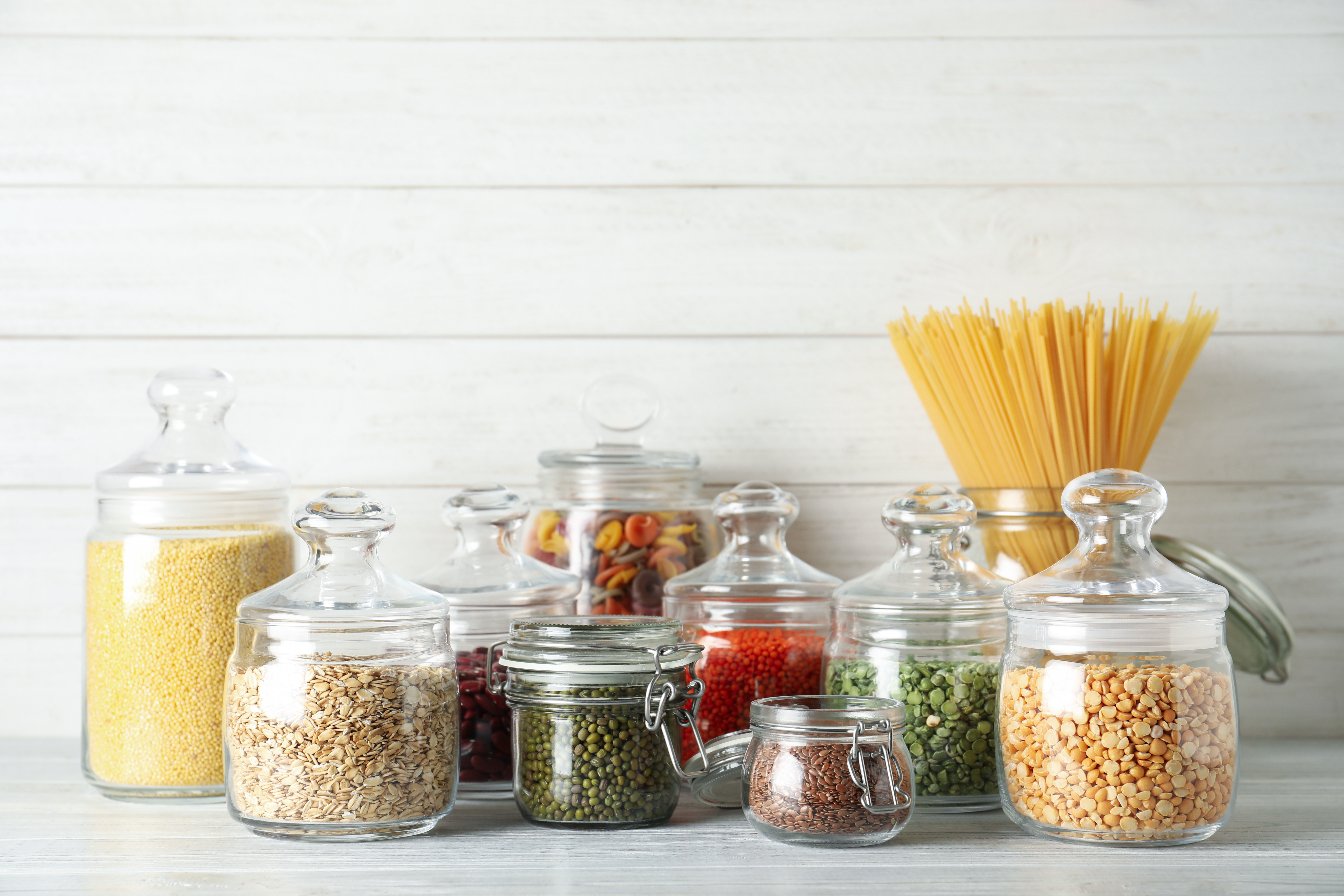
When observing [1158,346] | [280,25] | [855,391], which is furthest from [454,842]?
[280,25]

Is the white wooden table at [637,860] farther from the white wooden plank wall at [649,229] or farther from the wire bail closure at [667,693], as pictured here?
the white wooden plank wall at [649,229]

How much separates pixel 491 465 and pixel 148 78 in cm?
49

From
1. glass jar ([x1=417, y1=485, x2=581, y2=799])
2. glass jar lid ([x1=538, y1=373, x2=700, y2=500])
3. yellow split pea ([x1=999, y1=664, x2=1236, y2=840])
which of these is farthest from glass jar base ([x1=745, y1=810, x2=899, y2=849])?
glass jar lid ([x1=538, y1=373, x2=700, y2=500])

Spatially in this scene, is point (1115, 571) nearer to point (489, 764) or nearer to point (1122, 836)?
point (1122, 836)

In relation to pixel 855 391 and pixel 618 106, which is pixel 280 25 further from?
pixel 855 391

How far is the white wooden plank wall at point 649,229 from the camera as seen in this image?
1.07 meters

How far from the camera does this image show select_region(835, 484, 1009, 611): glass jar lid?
31.5 inches

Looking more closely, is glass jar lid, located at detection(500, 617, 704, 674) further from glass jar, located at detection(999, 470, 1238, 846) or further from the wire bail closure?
glass jar, located at detection(999, 470, 1238, 846)

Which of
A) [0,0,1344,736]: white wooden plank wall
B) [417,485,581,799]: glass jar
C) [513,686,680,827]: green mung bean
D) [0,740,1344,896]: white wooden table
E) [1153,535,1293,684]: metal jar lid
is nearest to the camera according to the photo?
[0,740,1344,896]: white wooden table

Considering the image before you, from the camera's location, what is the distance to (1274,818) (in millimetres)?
781

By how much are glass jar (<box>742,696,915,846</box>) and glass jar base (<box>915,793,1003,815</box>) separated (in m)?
0.08

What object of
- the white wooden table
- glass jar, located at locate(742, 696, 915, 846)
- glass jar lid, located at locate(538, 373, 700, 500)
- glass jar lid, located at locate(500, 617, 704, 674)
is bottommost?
the white wooden table

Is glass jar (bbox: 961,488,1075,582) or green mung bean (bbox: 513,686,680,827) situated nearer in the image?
green mung bean (bbox: 513,686,680,827)

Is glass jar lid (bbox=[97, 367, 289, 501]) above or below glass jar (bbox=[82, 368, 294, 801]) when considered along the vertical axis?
above
